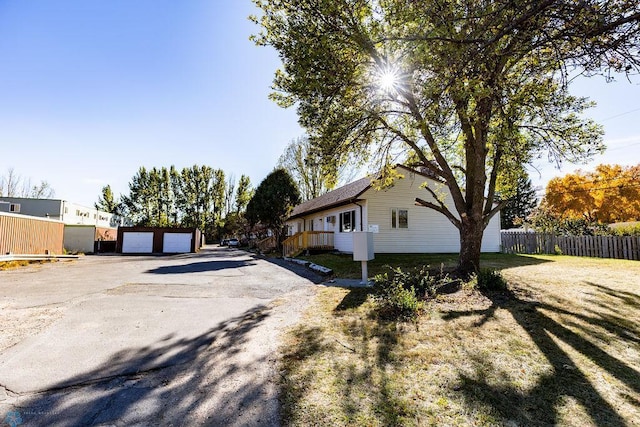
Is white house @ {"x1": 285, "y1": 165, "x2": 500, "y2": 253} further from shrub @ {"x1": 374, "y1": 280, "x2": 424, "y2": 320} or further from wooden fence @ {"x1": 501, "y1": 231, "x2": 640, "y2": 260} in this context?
shrub @ {"x1": 374, "y1": 280, "x2": 424, "y2": 320}

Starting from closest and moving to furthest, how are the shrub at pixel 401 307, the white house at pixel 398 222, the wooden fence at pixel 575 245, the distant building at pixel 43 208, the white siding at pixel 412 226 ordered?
the shrub at pixel 401 307
the wooden fence at pixel 575 245
the white house at pixel 398 222
the white siding at pixel 412 226
the distant building at pixel 43 208

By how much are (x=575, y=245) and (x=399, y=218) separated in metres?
9.13

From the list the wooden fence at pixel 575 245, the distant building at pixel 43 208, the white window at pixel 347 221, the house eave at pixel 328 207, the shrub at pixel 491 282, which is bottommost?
the shrub at pixel 491 282

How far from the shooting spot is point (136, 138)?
1614 centimetres

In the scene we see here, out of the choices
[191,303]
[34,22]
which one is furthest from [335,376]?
[34,22]

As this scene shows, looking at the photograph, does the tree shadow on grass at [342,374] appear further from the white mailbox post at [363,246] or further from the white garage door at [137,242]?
the white garage door at [137,242]

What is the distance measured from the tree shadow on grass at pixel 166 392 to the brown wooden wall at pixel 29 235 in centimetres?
1596

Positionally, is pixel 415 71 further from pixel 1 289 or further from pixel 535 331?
pixel 1 289

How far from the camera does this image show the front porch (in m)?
18.1

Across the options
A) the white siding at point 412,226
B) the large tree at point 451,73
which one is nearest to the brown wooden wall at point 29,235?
the large tree at point 451,73

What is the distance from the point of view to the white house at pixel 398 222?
1622 centimetres

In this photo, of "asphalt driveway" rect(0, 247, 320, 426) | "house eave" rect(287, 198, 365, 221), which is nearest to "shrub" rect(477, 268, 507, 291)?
"asphalt driveway" rect(0, 247, 320, 426)

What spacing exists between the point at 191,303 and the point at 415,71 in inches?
262

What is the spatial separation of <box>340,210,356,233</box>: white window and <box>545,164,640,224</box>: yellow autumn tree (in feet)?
97.2
